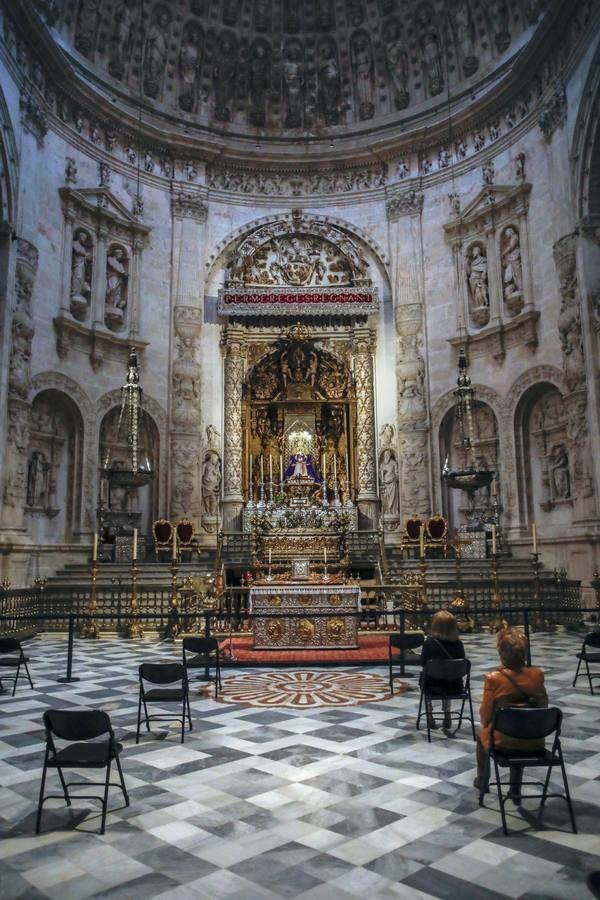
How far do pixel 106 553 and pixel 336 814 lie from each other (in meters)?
14.8

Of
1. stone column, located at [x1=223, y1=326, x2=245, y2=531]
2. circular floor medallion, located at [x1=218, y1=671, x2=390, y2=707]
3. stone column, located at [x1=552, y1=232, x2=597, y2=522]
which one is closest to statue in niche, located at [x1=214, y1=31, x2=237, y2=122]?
stone column, located at [x1=223, y1=326, x2=245, y2=531]

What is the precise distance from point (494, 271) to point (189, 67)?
12041 mm

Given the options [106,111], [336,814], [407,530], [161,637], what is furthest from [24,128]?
[336,814]

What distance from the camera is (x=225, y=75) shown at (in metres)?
23.6

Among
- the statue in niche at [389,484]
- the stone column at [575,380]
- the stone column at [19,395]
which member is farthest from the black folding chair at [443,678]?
the statue in niche at [389,484]

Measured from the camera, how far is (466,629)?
48.4ft

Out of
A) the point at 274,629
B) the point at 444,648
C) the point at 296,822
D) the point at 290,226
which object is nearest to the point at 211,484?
the point at 290,226

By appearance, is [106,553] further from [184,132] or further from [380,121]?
[380,121]

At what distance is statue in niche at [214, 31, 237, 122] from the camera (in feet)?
75.8

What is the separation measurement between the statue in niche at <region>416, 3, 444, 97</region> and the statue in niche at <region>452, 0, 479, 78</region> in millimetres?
672

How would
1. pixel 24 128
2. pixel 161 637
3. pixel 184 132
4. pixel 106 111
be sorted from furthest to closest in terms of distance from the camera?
pixel 184 132, pixel 106 111, pixel 24 128, pixel 161 637

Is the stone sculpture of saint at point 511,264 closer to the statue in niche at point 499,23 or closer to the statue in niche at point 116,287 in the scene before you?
the statue in niche at point 499,23

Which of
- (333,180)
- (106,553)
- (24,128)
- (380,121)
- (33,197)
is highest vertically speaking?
(380,121)

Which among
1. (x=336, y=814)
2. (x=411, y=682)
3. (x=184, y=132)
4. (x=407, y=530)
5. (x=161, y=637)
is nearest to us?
(x=336, y=814)
